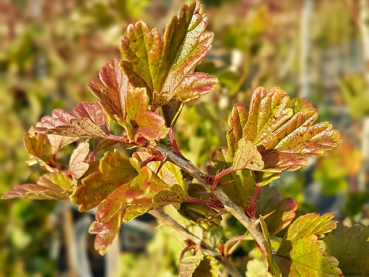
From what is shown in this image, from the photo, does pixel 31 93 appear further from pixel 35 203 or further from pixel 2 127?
pixel 35 203

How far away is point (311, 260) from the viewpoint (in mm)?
390

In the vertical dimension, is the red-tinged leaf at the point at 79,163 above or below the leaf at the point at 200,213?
above

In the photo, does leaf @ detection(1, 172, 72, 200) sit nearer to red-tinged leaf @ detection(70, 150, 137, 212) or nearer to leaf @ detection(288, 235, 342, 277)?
red-tinged leaf @ detection(70, 150, 137, 212)

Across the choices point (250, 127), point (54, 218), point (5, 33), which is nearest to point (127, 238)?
point (54, 218)

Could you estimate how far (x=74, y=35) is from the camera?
92.6 inches

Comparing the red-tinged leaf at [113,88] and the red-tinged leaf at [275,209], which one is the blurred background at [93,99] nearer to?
the red-tinged leaf at [275,209]

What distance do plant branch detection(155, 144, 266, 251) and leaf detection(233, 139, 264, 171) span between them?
36 millimetres

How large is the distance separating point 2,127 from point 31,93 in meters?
0.32

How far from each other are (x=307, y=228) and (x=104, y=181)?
0.20 meters

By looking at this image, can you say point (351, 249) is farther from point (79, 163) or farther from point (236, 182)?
point (79, 163)

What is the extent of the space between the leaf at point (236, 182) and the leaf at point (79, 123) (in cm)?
14

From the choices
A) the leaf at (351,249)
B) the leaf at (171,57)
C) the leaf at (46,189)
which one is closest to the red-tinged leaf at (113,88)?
the leaf at (171,57)

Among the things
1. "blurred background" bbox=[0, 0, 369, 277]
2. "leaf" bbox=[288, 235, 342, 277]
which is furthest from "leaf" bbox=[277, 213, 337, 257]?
"blurred background" bbox=[0, 0, 369, 277]

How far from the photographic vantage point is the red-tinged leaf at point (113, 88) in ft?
1.26
